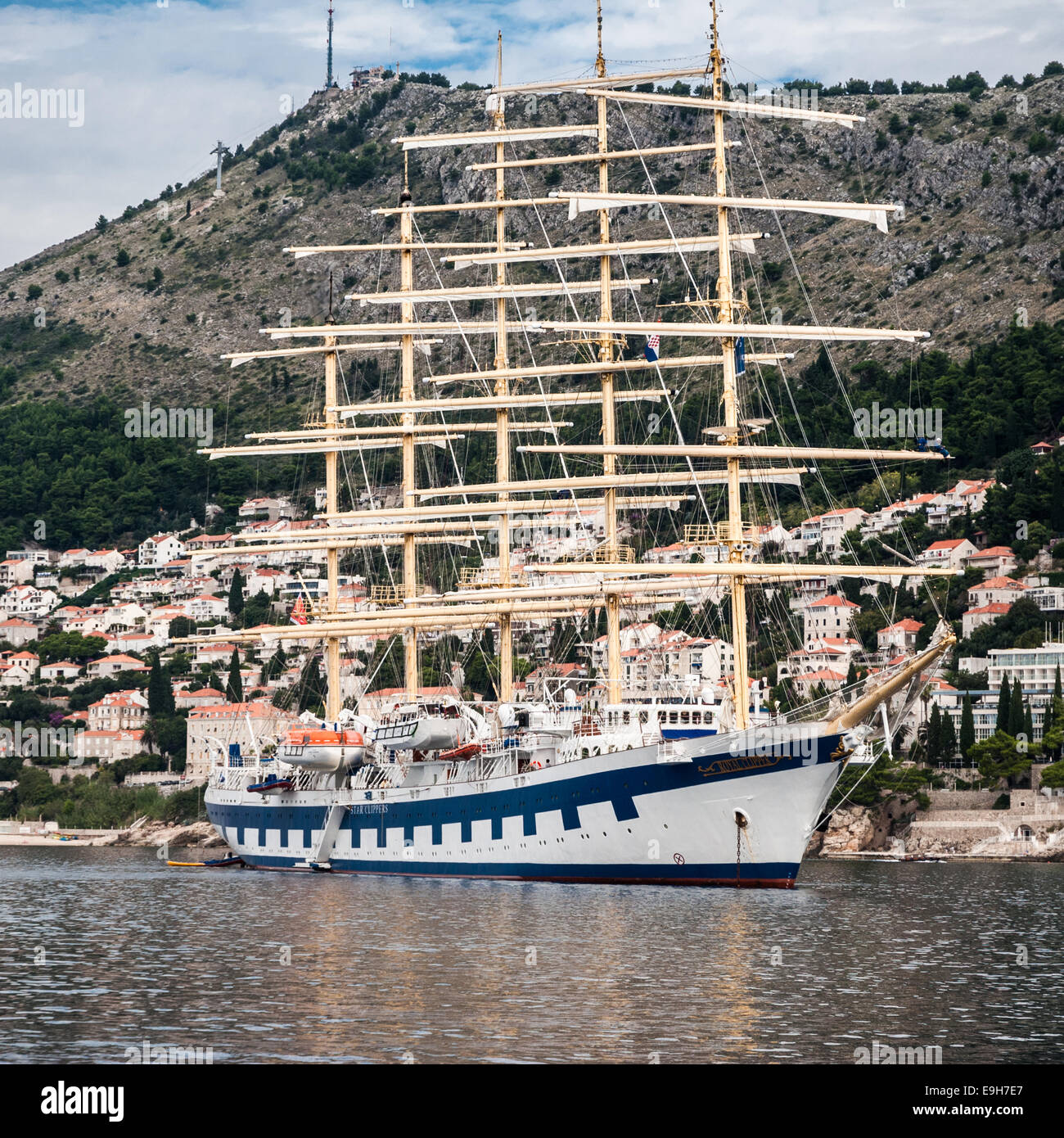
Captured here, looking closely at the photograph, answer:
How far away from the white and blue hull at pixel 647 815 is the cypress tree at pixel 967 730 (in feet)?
143

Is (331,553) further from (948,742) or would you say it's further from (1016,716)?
(1016,716)

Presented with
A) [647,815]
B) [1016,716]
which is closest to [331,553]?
[647,815]

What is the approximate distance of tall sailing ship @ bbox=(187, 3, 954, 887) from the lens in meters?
51.8

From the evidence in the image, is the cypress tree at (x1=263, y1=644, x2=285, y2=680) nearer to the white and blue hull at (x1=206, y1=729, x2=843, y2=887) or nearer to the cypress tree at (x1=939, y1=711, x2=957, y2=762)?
the cypress tree at (x1=939, y1=711, x2=957, y2=762)

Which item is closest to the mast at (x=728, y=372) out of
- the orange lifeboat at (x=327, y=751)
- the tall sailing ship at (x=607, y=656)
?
the tall sailing ship at (x=607, y=656)

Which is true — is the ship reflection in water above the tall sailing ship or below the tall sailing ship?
below

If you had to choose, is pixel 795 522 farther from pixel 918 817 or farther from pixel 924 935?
pixel 924 935

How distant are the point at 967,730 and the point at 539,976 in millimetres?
69494

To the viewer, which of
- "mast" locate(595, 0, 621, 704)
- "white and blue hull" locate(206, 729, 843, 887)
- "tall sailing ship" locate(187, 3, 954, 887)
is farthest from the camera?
"mast" locate(595, 0, 621, 704)

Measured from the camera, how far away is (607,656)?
6681 cm

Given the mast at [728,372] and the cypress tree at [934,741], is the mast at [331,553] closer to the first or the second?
the mast at [728,372]

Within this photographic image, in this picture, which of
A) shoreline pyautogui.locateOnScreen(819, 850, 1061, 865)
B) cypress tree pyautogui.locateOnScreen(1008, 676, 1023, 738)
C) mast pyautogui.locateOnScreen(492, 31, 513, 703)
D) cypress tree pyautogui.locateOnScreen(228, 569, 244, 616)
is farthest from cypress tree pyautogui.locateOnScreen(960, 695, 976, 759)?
cypress tree pyautogui.locateOnScreen(228, 569, 244, 616)

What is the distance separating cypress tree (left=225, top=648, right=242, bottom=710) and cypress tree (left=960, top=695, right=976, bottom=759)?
2180 inches

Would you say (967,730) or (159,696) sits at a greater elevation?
(159,696)
